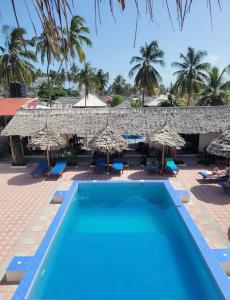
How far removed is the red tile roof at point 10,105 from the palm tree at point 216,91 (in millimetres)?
18067

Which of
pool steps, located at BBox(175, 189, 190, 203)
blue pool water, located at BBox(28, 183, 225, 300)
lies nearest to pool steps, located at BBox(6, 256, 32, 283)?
blue pool water, located at BBox(28, 183, 225, 300)

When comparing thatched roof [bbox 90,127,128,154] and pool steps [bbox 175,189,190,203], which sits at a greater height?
thatched roof [bbox 90,127,128,154]

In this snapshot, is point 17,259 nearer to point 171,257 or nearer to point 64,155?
point 171,257

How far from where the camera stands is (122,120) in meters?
18.5

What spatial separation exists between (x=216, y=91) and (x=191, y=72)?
7.52 metres

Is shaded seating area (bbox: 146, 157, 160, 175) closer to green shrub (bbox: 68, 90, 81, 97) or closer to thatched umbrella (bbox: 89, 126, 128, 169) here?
thatched umbrella (bbox: 89, 126, 128, 169)

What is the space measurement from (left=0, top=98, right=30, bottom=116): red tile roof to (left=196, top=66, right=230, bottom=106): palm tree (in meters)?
18.1

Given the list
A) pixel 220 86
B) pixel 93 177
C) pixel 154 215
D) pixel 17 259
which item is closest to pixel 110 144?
pixel 93 177

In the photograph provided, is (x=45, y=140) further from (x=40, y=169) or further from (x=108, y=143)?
(x=108, y=143)

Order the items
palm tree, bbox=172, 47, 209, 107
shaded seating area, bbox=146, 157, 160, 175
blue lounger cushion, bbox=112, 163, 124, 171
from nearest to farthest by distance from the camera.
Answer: blue lounger cushion, bbox=112, 163, 124, 171 → shaded seating area, bbox=146, 157, 160, 175 → palm tree, bbox=172, 47, 209, 107

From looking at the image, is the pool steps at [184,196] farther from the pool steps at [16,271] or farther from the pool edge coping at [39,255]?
the pool steps at [16,271]

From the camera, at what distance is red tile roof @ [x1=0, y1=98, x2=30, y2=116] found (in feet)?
65.8

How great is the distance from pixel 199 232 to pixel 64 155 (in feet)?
36.2

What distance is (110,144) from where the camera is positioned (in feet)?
48.9
